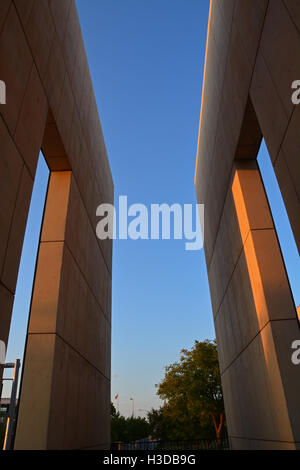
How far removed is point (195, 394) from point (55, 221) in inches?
1230

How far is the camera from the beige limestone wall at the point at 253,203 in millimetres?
6523

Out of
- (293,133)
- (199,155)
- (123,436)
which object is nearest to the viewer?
(293,133)

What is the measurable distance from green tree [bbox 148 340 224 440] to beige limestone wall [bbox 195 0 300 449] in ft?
74.6

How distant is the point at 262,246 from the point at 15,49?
706 cm

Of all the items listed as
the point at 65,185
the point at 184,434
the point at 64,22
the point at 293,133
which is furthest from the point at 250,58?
the point at 184,434

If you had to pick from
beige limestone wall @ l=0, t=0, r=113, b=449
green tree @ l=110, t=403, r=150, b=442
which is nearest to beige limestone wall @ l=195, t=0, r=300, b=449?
beige limestone wall @ l=0, t=0, r=113, b=449

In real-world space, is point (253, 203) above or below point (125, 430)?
above

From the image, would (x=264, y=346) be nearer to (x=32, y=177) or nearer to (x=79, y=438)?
(x=79, y=438)

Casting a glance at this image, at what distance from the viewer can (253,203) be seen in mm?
9914

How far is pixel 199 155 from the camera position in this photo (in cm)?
1647

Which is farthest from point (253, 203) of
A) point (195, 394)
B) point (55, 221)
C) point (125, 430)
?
point (125, 430)

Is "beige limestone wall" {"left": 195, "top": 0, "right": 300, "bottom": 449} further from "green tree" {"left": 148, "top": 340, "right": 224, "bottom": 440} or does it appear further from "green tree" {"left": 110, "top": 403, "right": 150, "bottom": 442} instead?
"green tree" {"left": 110, "top": 403, "right": 150, "bottom": 442}

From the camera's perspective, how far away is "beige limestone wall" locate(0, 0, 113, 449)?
5.95 meters

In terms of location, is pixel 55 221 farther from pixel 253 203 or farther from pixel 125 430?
pixel 125 430
